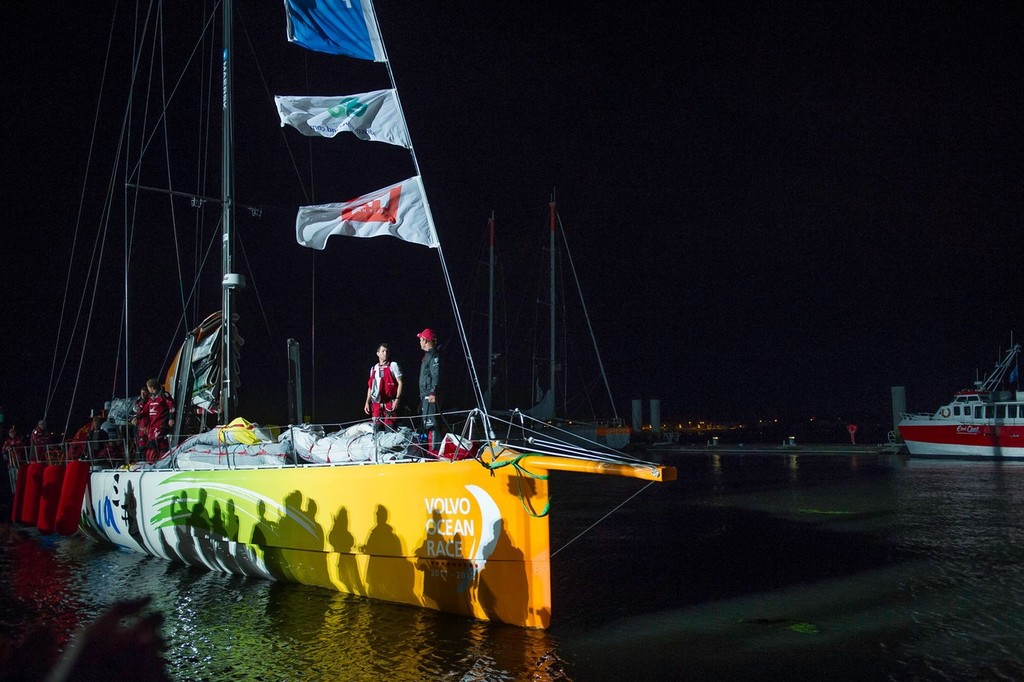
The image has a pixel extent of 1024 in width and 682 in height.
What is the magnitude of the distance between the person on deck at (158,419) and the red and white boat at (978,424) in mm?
28086

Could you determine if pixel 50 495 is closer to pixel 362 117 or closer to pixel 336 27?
pixel 362 117

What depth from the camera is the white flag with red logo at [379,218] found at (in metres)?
8.14

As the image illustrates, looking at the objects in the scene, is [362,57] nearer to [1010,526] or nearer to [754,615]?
[754,615]

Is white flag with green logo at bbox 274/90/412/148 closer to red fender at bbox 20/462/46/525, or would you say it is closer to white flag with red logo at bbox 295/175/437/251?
white flag with red logo at bbox 295/175/437/251

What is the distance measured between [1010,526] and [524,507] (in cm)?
923

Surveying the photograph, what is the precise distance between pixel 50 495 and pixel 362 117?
8.65 meters

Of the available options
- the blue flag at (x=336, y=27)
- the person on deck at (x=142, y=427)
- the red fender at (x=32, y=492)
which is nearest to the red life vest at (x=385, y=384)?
the blue flag at (x=336, y=27)

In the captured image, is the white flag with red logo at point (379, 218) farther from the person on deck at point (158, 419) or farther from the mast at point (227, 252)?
the person on deck at point (158, 419)

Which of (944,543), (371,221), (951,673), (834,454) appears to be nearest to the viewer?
(951,673)

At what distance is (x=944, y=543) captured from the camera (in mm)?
10258

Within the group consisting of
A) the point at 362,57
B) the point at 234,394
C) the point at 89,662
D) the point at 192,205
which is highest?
the point at 362,57

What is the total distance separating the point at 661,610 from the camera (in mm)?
7035

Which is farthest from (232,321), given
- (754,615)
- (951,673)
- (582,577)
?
(951,673)

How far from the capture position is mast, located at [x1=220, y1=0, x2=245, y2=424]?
10680 mm
